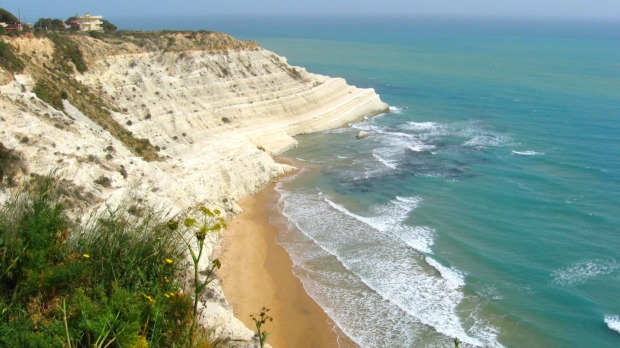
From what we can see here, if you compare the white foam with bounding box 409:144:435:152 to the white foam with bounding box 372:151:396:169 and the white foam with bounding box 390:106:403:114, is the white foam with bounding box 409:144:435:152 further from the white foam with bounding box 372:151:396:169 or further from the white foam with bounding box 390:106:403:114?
the white foam with bounding box 390:106:403:114

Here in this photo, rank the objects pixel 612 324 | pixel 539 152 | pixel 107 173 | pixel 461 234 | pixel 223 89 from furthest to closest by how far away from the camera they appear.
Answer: pixel 223 89, pixel 539 152, pixel 461 234, pixel 107 173, pixel 612 324

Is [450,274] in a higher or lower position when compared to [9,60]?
lower

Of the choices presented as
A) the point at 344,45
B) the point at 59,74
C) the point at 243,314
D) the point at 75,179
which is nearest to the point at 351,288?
the point at 243,314

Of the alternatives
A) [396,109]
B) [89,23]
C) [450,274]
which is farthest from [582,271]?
[89,23]

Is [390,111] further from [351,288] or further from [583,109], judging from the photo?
[351,288]

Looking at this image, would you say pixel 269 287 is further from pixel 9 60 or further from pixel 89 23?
pixel 89 23

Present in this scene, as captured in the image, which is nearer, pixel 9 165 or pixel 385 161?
pixel 9 165
